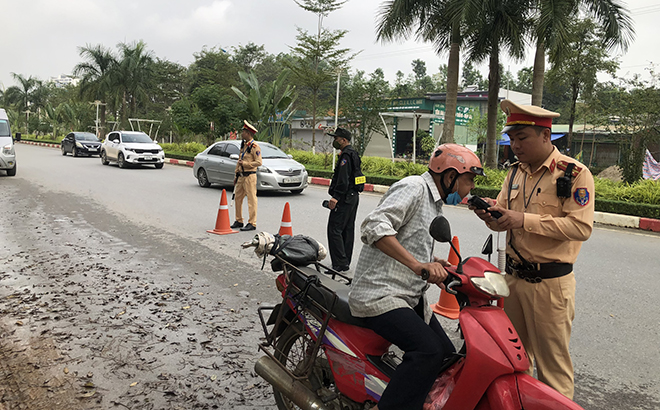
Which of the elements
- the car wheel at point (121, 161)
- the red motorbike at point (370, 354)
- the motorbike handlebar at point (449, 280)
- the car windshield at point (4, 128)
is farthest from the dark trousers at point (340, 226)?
the car wheel at point (121, 161)

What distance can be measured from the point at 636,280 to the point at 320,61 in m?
26.1

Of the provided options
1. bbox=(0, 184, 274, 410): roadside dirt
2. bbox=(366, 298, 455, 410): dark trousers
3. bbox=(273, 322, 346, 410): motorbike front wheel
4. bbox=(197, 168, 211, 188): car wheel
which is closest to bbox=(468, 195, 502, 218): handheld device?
bbox=(366, 298, 455, 410): dark trousers

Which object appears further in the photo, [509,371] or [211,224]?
[211,224]

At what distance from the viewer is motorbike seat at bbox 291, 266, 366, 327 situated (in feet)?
8.63

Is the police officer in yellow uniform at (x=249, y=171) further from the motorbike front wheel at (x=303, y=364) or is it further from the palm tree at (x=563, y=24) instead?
the palm tree at (x=563, y=24)

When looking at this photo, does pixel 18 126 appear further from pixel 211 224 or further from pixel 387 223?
pixel 387 223

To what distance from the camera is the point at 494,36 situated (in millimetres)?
17344

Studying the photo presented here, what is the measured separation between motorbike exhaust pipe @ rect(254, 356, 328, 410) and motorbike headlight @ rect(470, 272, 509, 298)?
1163mm

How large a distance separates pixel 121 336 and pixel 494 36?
54.3 feet

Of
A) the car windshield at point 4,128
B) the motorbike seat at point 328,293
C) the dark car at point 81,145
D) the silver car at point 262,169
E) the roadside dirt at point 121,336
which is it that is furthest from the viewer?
the dark car at point 81,145

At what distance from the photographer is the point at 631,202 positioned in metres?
11.7

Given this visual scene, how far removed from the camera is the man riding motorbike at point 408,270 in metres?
2.29

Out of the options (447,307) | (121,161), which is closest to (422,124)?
(121,161)

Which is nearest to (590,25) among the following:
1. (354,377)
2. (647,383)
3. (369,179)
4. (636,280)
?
(369,179)
